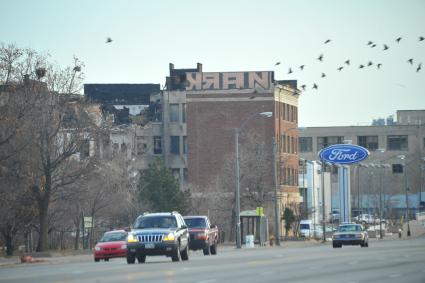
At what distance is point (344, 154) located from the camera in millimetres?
103062

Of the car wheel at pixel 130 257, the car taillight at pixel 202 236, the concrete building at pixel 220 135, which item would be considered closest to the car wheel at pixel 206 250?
the car taillight at pixel 202 236

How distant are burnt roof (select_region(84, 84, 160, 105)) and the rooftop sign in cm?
1970

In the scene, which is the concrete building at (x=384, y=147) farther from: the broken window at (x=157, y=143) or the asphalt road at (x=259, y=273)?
the asphalt road at (x=259, y=273)

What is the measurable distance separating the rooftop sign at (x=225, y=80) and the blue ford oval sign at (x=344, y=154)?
40.5 ft

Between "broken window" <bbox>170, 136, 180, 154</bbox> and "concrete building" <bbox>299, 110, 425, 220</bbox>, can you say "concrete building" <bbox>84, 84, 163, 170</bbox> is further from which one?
"concrete building" <bbox>299, 110, 425, 220</bbox>

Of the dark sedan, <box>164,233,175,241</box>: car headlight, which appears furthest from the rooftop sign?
<box>164,233,175,241</box>: car headlight

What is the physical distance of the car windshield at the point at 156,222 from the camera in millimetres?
43688

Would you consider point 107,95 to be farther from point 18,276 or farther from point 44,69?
point 18,276

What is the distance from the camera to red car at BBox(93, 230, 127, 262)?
5244 cm

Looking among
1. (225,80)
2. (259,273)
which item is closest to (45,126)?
(259,273)

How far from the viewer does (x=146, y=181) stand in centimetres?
9012

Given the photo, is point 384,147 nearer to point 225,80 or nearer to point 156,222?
point 225,80

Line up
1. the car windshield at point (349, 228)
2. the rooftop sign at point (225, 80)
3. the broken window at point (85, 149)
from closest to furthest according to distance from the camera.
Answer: the broken window at point (85, 149), the car windshield at point (349, 228), the rooftop sign at point (225, 80)

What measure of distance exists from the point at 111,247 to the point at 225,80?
198 feet
